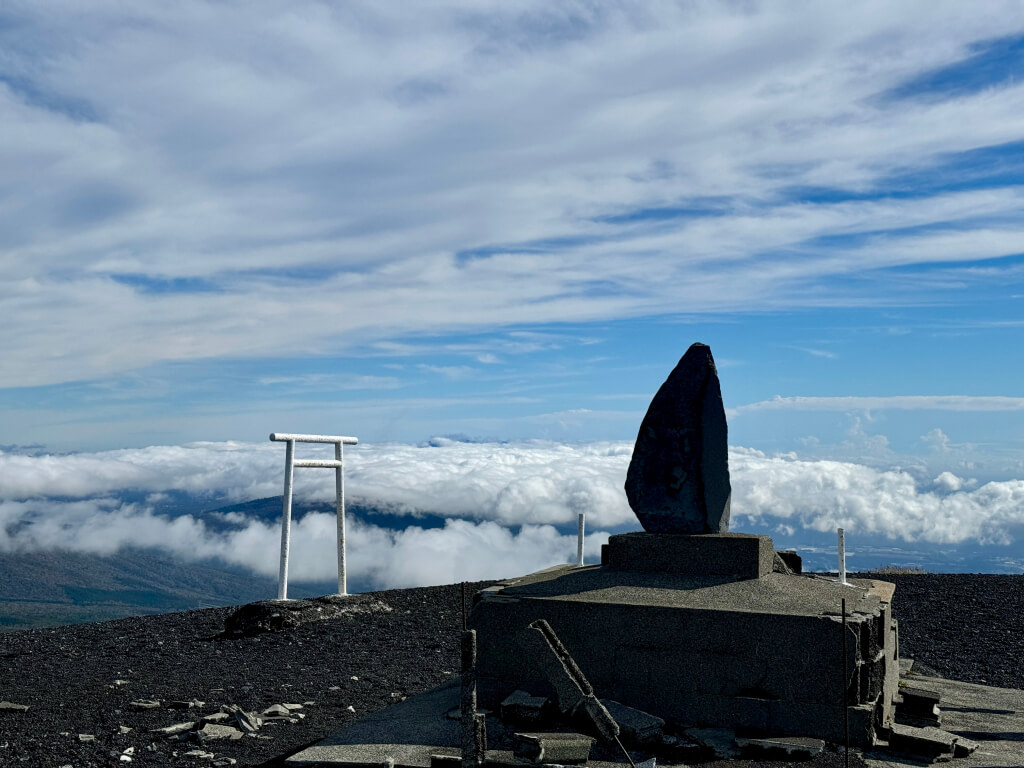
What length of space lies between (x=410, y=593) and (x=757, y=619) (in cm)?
1089

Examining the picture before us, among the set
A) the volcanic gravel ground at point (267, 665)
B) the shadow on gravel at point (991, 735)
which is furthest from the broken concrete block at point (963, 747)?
the volcanic gravel ground at point (267, 665)

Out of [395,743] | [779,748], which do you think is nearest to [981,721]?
[779,748]

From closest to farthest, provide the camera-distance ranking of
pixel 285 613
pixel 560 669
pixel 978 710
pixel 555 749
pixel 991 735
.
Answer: pixel 555 749, pixel 560 669, pixel 991 735, pixel 978 710, pixel 285 613

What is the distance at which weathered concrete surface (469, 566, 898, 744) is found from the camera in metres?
7.75

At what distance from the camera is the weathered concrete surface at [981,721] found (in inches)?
296

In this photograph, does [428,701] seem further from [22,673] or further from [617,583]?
[22,673]

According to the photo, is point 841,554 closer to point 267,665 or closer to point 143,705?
point 267,665

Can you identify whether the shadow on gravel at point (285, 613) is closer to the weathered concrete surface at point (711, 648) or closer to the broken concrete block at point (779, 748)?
the weathered concrete surface at point (711, 648)

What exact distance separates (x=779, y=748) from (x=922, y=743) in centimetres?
122

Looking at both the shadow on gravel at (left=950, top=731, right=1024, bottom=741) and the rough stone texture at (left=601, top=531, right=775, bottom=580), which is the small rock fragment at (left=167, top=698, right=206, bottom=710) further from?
the shadow on gravel at (left=950, top=731, right=1024, bottom=741)

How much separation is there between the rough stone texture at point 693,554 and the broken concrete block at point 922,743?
183 centimetres

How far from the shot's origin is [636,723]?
7.71 metres

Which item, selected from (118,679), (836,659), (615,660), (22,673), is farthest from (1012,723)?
(22,673)

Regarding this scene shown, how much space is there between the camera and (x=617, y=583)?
8977 mm
